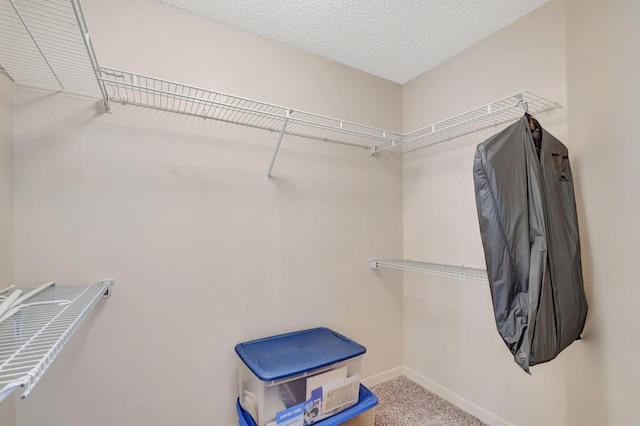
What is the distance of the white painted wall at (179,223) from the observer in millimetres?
1291

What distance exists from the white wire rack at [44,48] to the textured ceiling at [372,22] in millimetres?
594

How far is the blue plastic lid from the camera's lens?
1331 mm

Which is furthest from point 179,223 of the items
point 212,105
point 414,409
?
point 414,409

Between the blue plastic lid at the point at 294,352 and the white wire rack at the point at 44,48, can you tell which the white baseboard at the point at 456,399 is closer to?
the blue plastic lid at the point at 294,352

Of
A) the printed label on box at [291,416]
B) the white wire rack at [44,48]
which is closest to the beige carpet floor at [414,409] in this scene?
the printed label on box at [291,416]

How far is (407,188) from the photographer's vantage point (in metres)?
2.31

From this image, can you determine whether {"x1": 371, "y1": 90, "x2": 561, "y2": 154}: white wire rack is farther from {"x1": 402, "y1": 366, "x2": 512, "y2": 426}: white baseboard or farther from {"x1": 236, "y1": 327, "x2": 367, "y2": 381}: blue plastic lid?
{"x1": 402, "y1": 366, "x2": 512, "y2": 426}: white baseboard

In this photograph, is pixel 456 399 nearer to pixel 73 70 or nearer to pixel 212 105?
pixel 212 105

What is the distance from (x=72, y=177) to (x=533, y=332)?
6.65ft

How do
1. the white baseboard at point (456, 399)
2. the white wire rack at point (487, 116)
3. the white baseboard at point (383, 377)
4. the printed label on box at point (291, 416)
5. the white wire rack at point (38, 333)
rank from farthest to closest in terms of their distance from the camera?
the white baseboard at point (383, 377), the white baseboard at point (456, 399), the white wire rack at point (487, 116), the printed label on box at point (291, 416), the white wire rack at point (38, 333)

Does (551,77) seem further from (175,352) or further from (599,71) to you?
(175,352)

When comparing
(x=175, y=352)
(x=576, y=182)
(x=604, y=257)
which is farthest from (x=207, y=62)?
(x=604, y=257)

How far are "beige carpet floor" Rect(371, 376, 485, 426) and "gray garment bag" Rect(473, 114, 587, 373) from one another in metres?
0.91

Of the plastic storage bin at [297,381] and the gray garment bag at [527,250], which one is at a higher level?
the gray garment bag at [527,250]
